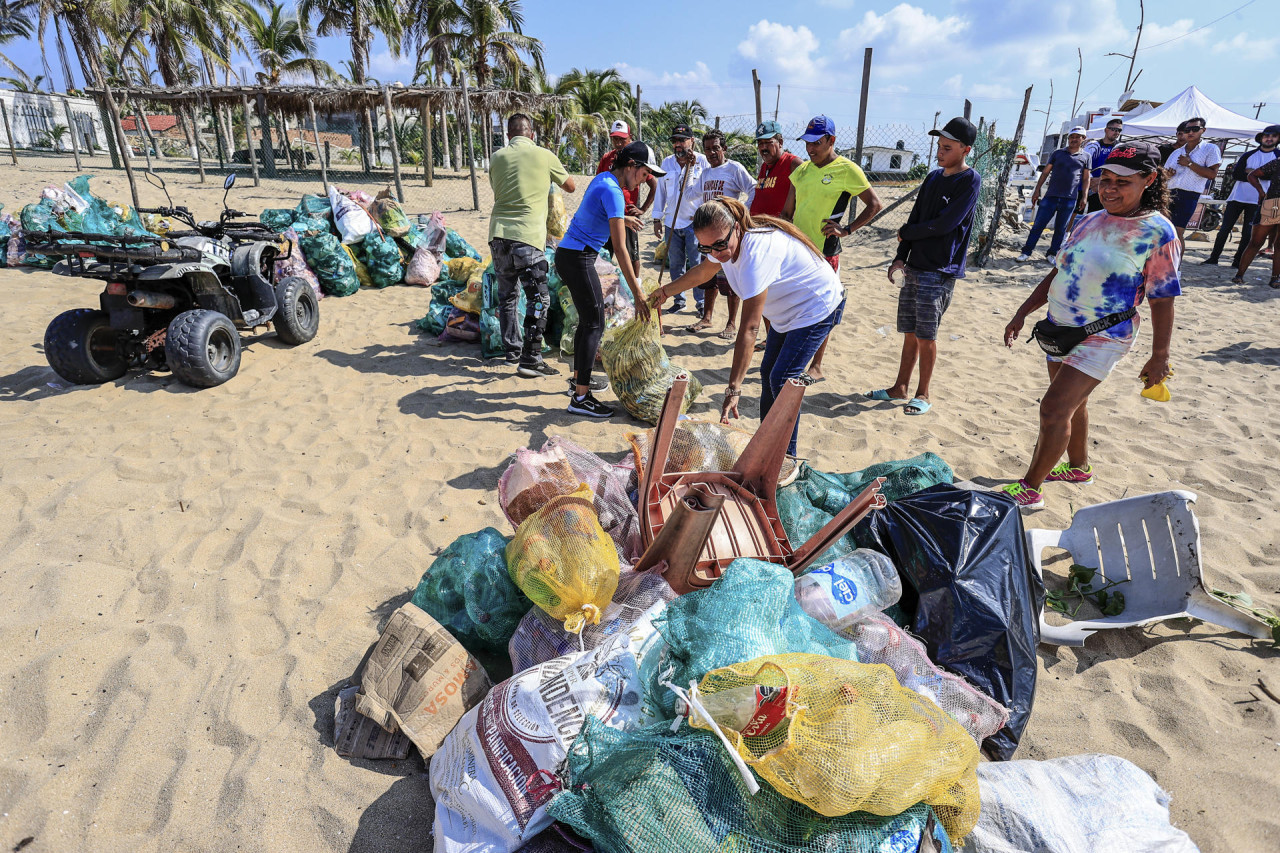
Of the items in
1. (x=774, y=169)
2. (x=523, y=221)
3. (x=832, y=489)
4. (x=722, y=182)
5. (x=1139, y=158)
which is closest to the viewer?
(x=1139, y=158)

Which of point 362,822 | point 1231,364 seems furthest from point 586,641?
point 1231,364

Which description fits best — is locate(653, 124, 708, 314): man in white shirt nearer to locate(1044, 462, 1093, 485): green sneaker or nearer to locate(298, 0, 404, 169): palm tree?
locate(1044, 462, 1093, 485): green sneaker

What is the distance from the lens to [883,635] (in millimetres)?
1981

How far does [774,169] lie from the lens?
5641 mm

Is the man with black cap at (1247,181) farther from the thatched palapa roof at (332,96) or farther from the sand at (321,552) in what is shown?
the thatched palapa roof at (332,96)

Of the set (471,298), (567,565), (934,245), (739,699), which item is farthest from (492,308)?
(739,699)

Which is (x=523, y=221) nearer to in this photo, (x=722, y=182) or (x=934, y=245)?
(x=722, y=182)

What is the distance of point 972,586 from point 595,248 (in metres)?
3.13

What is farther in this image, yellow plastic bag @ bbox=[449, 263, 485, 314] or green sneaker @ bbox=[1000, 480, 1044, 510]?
yellow plastic bag @ bbox=[449, 263, 485, 314]

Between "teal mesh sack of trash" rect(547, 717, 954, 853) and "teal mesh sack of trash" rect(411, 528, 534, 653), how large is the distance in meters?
0.83

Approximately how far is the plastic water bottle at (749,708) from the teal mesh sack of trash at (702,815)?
0.06m

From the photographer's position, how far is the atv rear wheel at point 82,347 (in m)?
4.40

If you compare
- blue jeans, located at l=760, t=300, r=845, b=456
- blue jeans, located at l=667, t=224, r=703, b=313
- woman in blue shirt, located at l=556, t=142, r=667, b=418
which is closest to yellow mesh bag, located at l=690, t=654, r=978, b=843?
blue jeans, located at l=760, t=300, r=845, b=456

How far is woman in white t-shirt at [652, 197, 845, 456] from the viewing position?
2975mm
